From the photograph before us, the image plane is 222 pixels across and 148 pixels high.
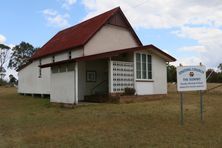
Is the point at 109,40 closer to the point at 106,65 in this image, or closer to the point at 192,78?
the point at 106,65

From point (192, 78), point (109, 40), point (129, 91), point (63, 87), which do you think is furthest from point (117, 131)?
point (109, 40)

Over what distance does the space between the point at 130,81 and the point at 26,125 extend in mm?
10764

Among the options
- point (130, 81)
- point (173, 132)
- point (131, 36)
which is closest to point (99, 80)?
point (130, 81)

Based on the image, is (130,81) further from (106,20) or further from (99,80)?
(106,20)

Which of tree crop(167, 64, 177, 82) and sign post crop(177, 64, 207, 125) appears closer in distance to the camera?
sign post crop(177, 64, 207, 125)

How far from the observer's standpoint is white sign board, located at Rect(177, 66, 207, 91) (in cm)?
1096

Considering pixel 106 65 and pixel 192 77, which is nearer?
pixel 192 77

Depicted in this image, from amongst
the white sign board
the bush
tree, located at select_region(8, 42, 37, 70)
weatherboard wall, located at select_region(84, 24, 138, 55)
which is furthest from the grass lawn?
tree, located at select_region(8, 42, 37, 70)

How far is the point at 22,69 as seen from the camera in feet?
116

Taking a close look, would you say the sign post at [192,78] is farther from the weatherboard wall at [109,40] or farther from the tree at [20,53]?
the tree at [20,53]

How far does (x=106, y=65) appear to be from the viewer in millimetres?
24672

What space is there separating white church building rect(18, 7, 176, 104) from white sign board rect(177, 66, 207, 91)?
8.82 meters

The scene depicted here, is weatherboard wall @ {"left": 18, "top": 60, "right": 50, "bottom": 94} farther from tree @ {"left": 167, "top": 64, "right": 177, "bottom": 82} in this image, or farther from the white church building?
tree @ {"left": 167, "top": 64, "right": 177, "bottom": 82}

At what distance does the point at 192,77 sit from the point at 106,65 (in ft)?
46.2
